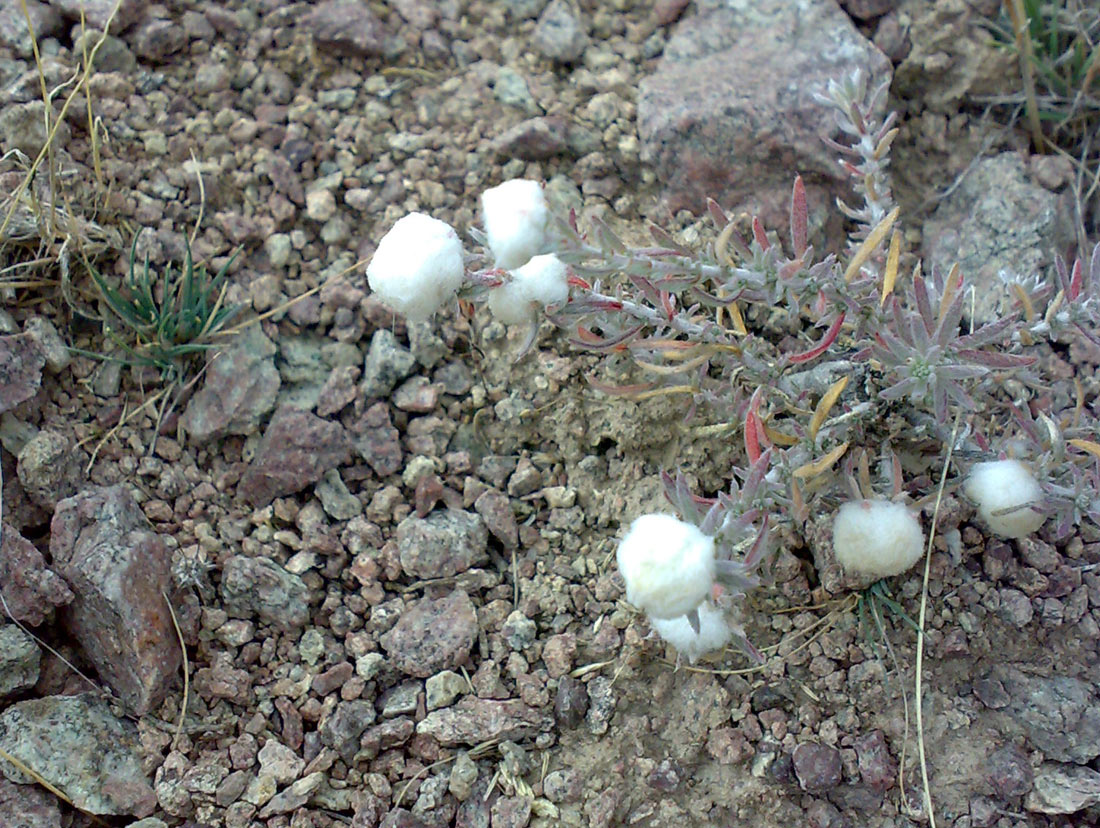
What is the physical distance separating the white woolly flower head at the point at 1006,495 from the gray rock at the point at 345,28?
2.17 metres

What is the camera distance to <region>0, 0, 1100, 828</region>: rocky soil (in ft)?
6.98

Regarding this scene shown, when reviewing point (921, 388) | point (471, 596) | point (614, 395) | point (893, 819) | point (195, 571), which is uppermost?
point (921, 388)

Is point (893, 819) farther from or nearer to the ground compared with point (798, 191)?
nearer to the ground

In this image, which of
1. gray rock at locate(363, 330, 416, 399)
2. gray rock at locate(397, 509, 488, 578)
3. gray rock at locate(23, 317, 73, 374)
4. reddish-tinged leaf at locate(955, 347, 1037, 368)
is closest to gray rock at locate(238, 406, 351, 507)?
gray rock at locate(363, 330, 416, 399)

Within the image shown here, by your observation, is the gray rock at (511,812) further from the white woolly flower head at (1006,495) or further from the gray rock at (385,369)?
the white woolly flower head at (1006,495)

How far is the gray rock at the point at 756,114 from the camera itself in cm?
268

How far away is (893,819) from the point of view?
6.89ft

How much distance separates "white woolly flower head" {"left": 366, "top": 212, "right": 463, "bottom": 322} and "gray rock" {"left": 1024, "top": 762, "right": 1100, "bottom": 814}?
167 centimetres

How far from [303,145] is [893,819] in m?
2.37

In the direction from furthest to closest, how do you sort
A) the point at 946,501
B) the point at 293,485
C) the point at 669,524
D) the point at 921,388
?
the point at 293,485 < the point at 946,501 < the point at 921,388 < the point at 669,524

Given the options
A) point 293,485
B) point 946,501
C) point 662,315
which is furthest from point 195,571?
point 946,501

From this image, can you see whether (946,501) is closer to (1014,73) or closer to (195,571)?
(1014,73)

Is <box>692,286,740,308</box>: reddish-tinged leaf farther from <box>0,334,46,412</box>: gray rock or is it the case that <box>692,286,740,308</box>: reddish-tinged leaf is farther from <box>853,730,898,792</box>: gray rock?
<box>0,334,46,412</box>: gray rock

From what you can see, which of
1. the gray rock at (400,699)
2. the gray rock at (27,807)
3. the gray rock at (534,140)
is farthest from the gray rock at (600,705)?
the gray rock at (534,140)
